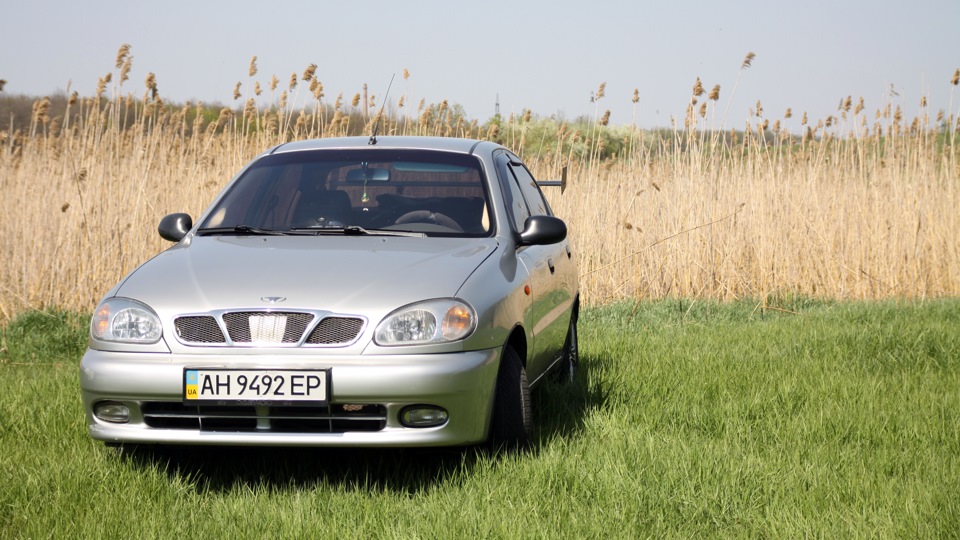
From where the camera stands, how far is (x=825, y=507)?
3.96 m

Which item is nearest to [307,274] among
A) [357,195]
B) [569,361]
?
[357,195]

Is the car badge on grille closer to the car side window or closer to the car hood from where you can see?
the car hood

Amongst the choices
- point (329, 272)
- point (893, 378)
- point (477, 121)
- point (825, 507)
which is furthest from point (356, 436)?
point (477, 121)

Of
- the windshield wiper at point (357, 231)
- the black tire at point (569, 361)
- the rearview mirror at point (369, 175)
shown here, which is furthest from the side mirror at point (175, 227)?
the black tire at point (569, 361)

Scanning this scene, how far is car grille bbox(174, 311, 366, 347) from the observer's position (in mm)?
4020

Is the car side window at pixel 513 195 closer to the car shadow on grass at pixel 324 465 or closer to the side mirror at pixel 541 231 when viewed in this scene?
the side mirror at pixel 541 231

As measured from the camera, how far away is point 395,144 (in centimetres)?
577

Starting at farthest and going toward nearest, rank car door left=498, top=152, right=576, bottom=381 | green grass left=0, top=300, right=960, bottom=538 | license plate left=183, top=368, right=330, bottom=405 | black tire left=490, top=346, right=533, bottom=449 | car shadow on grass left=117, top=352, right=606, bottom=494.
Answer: car door left=498, top=152, right=576, bottom=381, black tire left=490, top=346, right=533, bottom=449, car shadow on grass left=117, top=352, right=606, bottom=494, license plate left=183, top=368, right=330, bottom=405, green grass left=0, top=300, right=960, bottom=538

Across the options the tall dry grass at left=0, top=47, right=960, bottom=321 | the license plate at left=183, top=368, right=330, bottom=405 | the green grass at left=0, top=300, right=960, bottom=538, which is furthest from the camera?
the tall dry grass at left=0, top=47, right=960, bottom=321

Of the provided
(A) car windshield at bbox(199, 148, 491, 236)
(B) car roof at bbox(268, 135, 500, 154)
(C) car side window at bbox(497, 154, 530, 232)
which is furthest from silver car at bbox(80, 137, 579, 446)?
(B) car roof at bbox(268, 135, 500, 154)

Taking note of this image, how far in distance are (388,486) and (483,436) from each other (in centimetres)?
42

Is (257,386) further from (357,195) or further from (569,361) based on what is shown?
(569,361)

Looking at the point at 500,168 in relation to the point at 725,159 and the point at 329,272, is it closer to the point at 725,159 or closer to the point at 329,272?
the point at 329,272

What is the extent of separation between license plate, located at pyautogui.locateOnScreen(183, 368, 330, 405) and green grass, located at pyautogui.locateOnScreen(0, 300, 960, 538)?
0.36 meters
